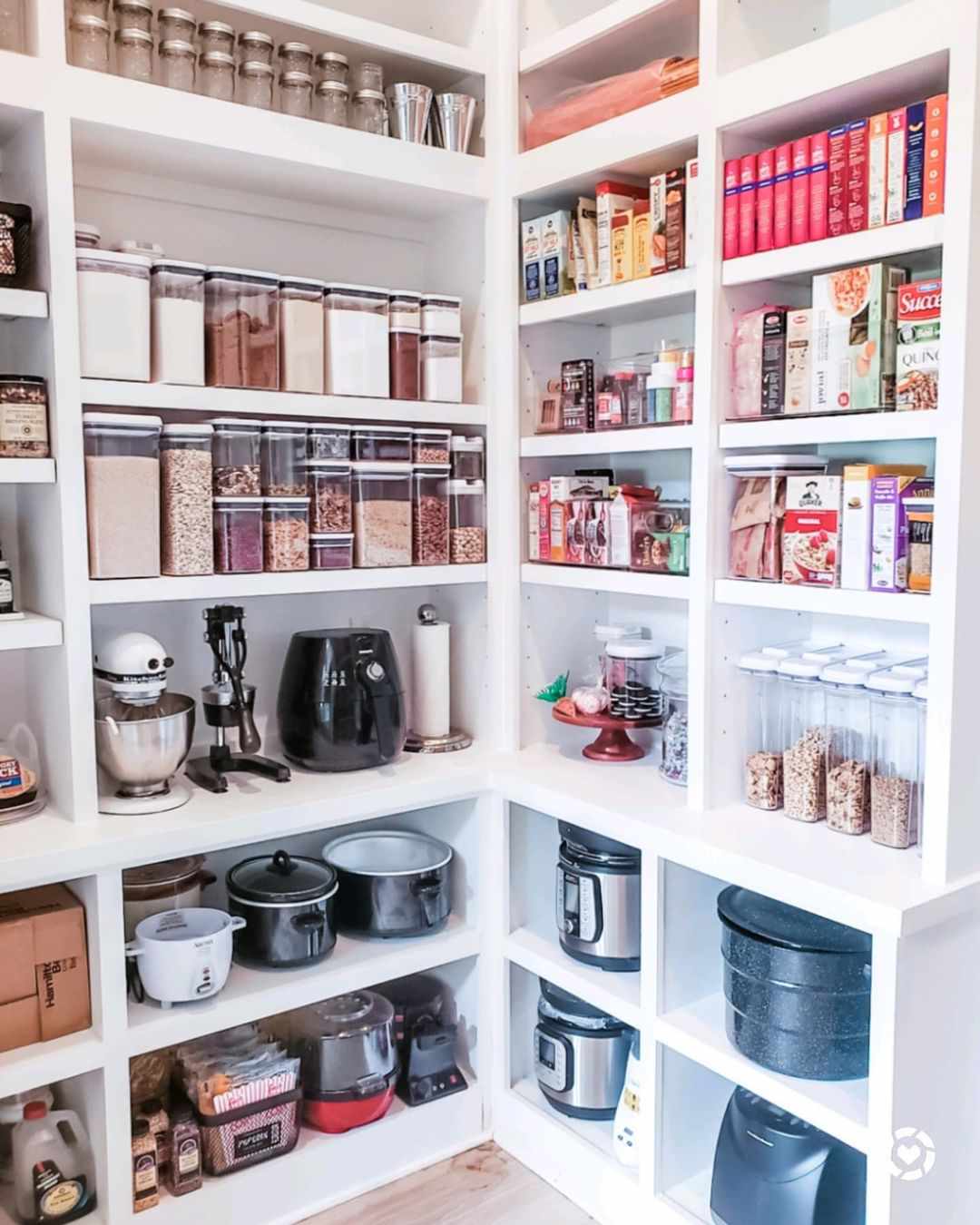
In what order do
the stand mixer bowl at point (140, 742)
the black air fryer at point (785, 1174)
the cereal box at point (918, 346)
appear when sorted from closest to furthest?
the cereal box at point (918, 346), the black air fryer at point (785, 1174), the stand mixer bowl at point (140, 742)

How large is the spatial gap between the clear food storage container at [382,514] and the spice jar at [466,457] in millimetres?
127

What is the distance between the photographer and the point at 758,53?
1941 mm

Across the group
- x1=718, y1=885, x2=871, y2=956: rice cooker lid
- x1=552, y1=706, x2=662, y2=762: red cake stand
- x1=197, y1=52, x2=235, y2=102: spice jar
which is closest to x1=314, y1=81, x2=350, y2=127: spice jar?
x1=197, y1=52, x2=235, y2=102: spice jar

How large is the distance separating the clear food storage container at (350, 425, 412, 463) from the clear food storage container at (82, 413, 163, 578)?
0.41 m

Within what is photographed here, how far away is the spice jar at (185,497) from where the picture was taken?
204 cm

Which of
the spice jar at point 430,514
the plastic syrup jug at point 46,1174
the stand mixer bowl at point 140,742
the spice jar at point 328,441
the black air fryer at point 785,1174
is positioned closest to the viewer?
the black air fryer at point 785,1174

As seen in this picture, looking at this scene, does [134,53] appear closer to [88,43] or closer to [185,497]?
[88,43]

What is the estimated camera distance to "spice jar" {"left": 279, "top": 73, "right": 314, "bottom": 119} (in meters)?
2.14

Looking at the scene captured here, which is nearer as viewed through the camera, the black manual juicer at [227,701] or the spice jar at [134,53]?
the spice jar at [134,53]

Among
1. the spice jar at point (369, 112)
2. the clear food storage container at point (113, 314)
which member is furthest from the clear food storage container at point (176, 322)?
the spice jar at point (369, 112)

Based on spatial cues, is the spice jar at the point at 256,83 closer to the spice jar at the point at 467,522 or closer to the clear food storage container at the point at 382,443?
the clear food storage container at the point at 382,443

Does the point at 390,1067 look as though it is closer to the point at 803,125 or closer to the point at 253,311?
the point at 253,311

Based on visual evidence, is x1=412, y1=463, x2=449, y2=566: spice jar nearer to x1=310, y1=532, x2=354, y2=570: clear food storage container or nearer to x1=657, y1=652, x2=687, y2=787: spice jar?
x1=310, y1=532, x2=354, y2=570: clear food storage container

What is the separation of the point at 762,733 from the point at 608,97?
127 centimetres
